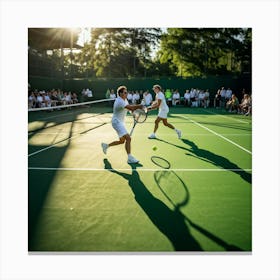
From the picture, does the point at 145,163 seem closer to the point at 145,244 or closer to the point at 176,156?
the point at 176,156

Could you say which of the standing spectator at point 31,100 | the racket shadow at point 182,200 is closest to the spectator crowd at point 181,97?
the standing spectator at point 31,100

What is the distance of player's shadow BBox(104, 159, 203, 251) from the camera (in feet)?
13.8

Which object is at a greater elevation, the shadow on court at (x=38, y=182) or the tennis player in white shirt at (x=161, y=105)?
the tennis player in white shirt at (x=161, y=105)

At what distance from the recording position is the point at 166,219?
478cm

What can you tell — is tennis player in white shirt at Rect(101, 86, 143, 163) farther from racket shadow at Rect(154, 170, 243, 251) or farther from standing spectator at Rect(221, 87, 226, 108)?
standing spectator at Rect(221, 87, 226, 108)

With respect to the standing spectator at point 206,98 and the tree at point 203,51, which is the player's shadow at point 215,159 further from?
the tree at point 203,51

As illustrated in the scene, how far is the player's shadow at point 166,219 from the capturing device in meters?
4.19

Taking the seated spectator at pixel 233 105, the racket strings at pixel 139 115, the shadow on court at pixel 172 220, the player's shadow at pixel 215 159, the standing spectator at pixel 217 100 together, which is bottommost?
the shadow on court at pixel 172 220

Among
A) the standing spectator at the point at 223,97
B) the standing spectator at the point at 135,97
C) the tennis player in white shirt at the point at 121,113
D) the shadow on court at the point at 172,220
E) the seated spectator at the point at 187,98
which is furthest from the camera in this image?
the seated spectator at the point at 187,98

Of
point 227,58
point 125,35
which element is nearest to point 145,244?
point 227,58

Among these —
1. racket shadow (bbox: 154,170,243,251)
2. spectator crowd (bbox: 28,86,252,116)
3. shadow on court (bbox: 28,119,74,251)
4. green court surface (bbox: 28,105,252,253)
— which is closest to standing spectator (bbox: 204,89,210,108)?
spectator crowd (bbox: 28,86,252,116)

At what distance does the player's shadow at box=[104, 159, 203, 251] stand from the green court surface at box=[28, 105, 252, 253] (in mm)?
13

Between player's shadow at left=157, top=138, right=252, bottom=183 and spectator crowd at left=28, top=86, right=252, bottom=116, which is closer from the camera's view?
player's shadow at left=157, top=138, right=252, bottom=183

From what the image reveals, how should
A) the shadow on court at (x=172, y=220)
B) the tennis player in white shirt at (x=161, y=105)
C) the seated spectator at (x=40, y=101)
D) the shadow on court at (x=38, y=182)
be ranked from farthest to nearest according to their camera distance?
the seated spectator at (x=40, y=101) < the tennis player in white shirt at (x=161, y=105) < the shadow on court at (x=38, y=182) < the shadow on court at (x=172, y=220)
